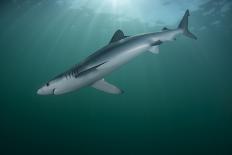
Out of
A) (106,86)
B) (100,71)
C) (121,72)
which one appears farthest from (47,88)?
(121,72)

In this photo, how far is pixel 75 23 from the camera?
34.5 metres

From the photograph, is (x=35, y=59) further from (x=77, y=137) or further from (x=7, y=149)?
(x=7, y=149)

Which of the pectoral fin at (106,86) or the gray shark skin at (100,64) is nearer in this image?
the gray shark skin at (100,64)

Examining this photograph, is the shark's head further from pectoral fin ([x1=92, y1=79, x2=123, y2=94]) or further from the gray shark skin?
pectoral fin ([x1=92, y1=79, x2=123, y2=94])

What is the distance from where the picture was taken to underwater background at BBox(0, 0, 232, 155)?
89.8 ft

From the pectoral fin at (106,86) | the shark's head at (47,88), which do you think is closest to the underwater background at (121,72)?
the pectoral fin at (106,86)

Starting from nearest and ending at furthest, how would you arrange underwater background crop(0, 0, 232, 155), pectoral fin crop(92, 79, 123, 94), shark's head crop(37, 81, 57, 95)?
shark's head crop(37, 81, 57, 95)
pectoral fin crop(92, 79, 123, 94)
underwater background crop(0, 0, 232, 155)

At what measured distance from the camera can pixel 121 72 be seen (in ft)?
246

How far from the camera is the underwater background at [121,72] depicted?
1078 inches

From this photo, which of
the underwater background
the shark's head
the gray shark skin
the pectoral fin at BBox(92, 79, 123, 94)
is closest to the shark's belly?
the gray shark skin

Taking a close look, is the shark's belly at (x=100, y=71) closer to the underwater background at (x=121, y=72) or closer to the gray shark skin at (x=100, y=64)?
the gray shark skin at (x=100, y=64)

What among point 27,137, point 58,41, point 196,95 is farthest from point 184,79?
point 27,137

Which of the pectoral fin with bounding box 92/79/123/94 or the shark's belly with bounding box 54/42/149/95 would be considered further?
the pectoral fin with bounding box 92/79/123/94

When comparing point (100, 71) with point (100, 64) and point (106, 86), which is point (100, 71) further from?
point (106, 86)
